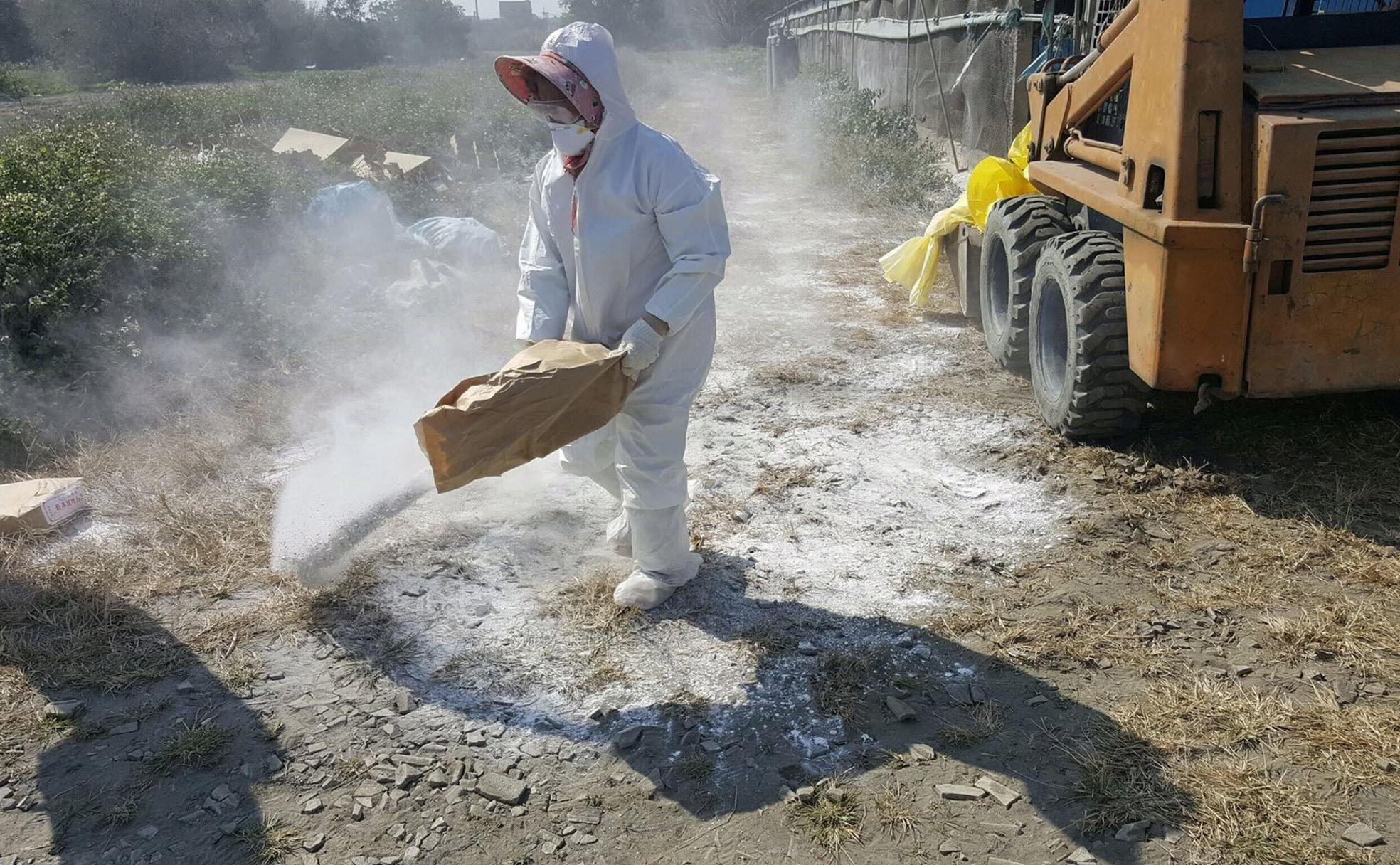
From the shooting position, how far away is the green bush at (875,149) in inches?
392

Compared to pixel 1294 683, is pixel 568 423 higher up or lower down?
higher up

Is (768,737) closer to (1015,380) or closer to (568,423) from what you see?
(568,423)

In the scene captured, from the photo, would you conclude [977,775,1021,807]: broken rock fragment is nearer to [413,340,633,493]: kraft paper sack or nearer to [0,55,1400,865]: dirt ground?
[0,55,1400,865]: dirt ground

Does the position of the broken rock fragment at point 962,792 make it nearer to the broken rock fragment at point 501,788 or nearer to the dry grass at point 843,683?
the dry grass at point 843,683

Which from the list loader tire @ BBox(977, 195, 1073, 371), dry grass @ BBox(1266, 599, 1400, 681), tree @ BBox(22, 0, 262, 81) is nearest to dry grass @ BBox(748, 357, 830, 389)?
loader tire @ BBox(977, 195, 1073, 371)

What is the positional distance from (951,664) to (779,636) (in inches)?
21.2

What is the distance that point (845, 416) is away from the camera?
16.1 ft

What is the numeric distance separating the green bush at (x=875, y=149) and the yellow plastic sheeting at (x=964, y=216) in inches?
123

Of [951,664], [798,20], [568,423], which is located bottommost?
[951,664]

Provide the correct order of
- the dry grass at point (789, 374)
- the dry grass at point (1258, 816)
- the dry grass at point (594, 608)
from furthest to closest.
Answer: the dry grass at point (789, 374)
the dry grass at point (594, 608)
the dry grass at point (1258, 816)

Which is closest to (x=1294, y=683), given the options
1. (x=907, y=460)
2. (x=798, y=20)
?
(x=907, y=460)

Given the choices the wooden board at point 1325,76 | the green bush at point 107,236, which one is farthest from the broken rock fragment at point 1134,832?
the green bush at point 107,236

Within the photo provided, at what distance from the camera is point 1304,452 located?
399 centimetres

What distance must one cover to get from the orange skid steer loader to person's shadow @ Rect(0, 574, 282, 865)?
325 centimetres
